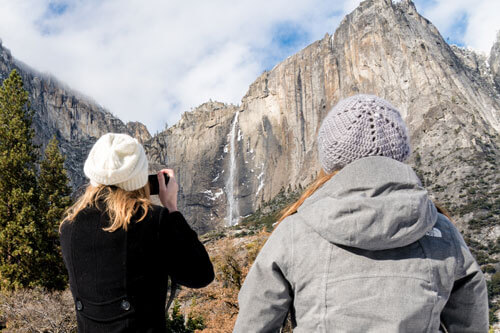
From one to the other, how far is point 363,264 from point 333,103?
286 ft

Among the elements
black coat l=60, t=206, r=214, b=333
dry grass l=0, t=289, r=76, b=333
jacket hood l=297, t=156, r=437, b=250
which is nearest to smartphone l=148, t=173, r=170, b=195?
black coat l=60, t=206, r=214, b=333

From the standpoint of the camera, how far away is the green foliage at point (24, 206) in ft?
43.4

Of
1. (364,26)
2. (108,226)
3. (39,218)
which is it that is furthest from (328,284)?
(364,26)

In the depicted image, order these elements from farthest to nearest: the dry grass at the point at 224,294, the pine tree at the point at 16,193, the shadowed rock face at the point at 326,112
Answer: the shadowed rock face at the point at 326,112 → the dry grass at the point at 224,294 → the pine tree at the point at 16,193

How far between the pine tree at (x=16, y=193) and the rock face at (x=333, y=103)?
4830 cm

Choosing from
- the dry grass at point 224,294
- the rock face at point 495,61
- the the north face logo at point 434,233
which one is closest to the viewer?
the the north face logo at point 434,233

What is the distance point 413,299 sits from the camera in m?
1.47

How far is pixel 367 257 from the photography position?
152 centimetres

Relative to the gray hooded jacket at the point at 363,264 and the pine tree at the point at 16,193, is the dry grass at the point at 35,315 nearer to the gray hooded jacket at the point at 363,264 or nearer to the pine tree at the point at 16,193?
the pine tree at the point at 16,193

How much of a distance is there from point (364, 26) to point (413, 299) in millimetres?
89694

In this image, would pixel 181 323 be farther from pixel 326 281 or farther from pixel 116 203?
pixel 326 281

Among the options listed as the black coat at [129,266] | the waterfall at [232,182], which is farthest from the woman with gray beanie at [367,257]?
the waterfall at [232,182]

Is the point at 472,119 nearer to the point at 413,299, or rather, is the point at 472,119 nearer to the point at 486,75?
the point at 486,75

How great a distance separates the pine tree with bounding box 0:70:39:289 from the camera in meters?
13.1
